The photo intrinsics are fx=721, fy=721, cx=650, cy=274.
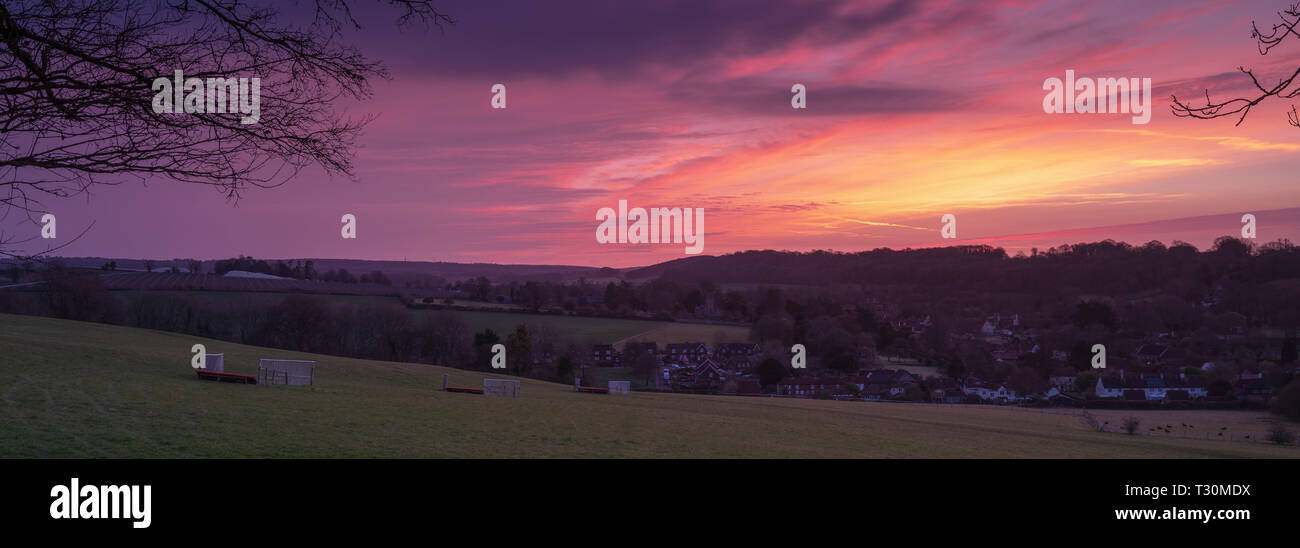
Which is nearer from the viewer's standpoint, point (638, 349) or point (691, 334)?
point (638, 349)

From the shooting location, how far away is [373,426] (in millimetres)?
13945

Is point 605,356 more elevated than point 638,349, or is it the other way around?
point 638,349

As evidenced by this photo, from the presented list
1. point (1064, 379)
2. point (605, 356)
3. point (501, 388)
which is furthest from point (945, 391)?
point (501, 388)

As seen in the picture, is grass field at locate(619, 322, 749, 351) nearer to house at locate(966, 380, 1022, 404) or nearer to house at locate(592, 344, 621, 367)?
house at locate(592, 344, 621, 367)

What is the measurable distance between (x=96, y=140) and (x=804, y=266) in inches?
4446

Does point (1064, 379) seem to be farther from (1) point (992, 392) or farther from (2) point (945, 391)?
(2) point (945, 391)

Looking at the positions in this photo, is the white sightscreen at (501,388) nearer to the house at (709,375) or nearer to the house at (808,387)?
the house at (709,375)

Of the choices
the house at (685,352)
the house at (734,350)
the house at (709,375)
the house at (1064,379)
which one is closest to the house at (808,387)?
the house at (709,375)

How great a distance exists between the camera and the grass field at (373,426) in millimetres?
10617

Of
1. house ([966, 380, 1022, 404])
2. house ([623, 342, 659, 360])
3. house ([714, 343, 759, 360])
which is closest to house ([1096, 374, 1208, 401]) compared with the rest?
house ([966, 380, 1022, 404])

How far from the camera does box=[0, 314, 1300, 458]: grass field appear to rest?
418 inches
